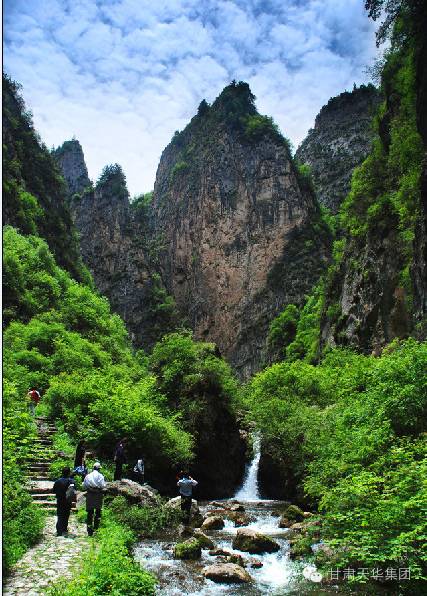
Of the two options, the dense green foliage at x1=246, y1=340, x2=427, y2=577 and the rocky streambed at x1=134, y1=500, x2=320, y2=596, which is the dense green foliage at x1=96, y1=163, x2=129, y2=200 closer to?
the dense green foliage at x1=246, y1=340, x2=427, y2=577

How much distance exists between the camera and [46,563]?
8.04 meters

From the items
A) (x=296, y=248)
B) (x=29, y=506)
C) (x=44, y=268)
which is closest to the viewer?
(x=29, y=506)

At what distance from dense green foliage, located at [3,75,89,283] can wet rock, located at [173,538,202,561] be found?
34921 mm

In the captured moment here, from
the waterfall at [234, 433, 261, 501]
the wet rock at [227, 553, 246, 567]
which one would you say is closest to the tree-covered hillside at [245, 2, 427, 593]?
the waterfall at [234, 433, 261, 501]

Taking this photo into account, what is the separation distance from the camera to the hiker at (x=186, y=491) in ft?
48.0

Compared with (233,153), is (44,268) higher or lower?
lower

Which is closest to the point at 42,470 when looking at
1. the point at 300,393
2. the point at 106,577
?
the point at 106,577

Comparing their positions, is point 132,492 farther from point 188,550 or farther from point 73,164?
point 73,164

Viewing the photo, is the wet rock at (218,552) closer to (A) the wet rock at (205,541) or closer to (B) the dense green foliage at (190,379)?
(A) the wet rock at (205,541)

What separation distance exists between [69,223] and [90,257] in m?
16.9

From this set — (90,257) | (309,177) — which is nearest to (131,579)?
(90,257)

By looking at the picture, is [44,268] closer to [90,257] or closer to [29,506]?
[29,506]

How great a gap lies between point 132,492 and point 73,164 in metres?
82.7

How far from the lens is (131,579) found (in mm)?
7453
